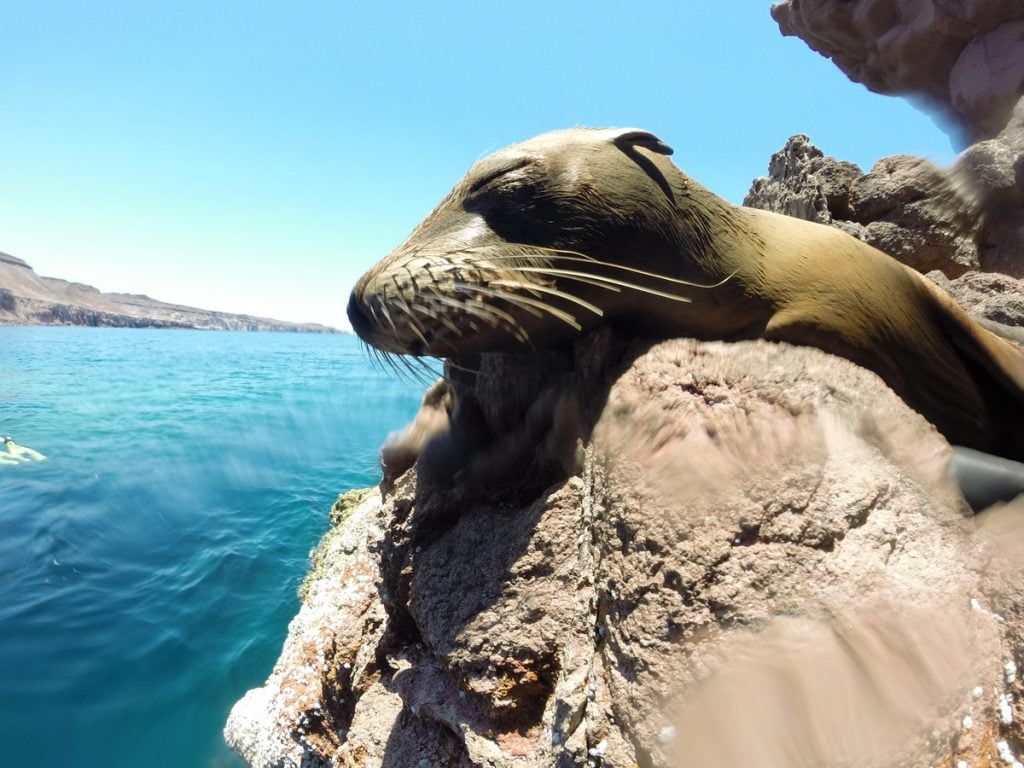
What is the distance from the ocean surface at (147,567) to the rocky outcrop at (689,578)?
0.50 metres

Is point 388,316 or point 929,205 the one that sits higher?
point 929,205

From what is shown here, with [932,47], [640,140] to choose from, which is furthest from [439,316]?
[932,47]

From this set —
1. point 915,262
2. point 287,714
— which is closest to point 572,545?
point 287,714

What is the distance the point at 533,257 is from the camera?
147 centimetres

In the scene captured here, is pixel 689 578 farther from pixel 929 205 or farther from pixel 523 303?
pixel 929 205

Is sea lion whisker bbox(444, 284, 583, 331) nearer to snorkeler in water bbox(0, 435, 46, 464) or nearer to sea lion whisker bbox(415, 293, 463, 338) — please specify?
sea lion whisker bbox(415, 293, 463, 338)

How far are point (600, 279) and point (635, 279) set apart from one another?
0.63ft

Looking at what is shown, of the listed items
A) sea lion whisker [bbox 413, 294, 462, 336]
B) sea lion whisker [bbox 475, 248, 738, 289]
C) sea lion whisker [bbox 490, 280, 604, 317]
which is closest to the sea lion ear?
sea lion whisker [bbox 475, 248, 738, 289]

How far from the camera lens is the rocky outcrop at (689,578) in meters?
0.91

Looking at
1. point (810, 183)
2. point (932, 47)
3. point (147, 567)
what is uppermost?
point (932, 47)

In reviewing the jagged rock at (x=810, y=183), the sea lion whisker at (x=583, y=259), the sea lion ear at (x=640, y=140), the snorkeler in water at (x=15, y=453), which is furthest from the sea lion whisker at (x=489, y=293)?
the snorkeler in water at (x=15, y=453)

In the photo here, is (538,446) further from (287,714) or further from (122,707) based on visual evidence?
(122,707)

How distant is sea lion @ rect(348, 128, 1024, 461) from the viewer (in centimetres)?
147

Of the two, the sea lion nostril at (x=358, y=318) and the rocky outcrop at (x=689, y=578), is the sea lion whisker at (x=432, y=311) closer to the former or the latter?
the sea lion nostril at (x=358, y=318)
